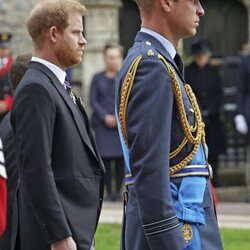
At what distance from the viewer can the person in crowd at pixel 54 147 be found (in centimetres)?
460

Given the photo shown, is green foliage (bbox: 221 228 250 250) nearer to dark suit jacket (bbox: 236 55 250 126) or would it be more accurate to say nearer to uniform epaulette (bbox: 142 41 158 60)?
dark suit jacket (bbox: 236 55 250 126)

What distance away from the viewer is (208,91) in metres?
12.0

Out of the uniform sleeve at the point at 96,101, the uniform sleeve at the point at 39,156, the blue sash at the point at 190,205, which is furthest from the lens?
the uniform sleeve at the point at 96,101

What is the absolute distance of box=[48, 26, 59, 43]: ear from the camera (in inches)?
192

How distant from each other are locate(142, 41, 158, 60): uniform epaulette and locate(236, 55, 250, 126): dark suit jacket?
7224 mm

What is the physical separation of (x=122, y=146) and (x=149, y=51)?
41 cm

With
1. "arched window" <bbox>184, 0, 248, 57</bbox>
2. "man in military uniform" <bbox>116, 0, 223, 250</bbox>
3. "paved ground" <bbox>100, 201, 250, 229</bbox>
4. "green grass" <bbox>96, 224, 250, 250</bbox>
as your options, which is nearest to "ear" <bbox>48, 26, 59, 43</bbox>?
"man in military uniform" <bbox>116, 0, 223, 250</bbox>

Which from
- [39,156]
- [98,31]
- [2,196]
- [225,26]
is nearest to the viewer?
[39,156]

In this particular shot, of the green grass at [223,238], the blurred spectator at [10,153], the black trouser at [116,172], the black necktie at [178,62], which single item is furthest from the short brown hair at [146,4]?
the black trouser at [116,172]

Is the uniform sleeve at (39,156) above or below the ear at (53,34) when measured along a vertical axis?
below

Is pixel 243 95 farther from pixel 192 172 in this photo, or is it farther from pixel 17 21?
pixel 192 172

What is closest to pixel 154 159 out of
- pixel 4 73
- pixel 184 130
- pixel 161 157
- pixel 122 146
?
pixel 161 157

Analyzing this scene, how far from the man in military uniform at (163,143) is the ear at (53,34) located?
0.67 metres

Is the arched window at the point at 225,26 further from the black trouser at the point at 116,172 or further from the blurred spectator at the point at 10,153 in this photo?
the blurred spectator at the point at 10,153
